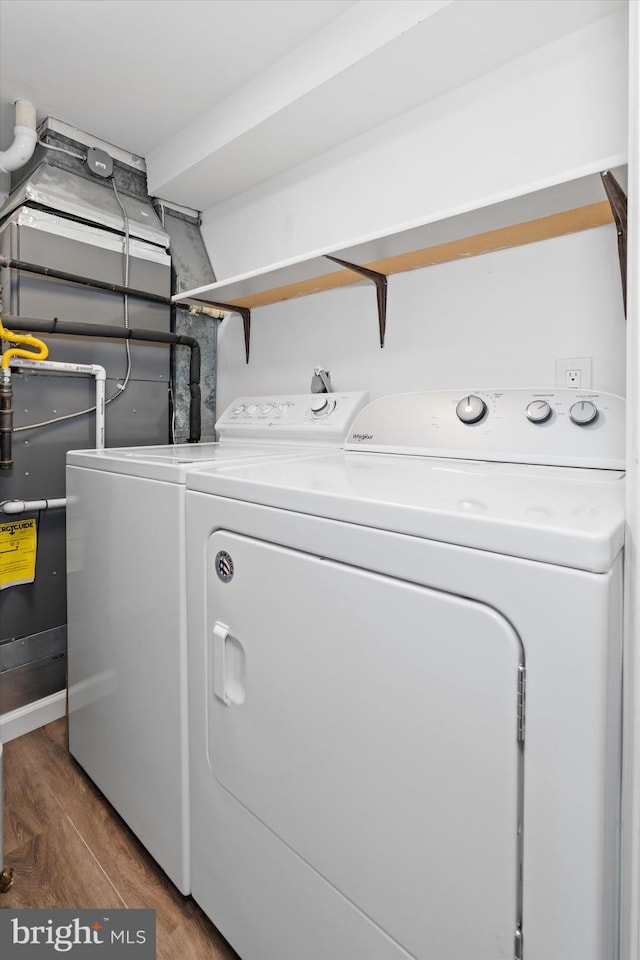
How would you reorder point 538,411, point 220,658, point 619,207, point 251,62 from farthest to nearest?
point 251,62 < point 538,411 < point 619,207 < point 220,658

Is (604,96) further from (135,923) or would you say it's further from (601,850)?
(135,923)

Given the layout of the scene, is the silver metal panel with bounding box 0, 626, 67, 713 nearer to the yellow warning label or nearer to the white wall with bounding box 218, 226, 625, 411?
the yellow warning label

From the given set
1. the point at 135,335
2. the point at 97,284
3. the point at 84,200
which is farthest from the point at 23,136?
the point at 135,335

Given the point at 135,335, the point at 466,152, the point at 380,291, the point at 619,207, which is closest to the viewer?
the point at 619,207

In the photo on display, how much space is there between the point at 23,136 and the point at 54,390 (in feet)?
3.29

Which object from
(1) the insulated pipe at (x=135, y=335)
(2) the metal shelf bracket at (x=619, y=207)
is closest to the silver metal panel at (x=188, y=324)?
(1) the insulated pipe at (x=135, y=335)

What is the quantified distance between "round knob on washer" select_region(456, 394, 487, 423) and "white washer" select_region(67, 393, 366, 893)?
447 millimetres

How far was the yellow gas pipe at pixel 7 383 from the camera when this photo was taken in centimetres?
175

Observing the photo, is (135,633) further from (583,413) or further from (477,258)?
(477,258)

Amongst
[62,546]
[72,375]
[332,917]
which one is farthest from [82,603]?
[332,917]

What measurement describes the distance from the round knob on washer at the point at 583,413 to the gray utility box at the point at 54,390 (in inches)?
72.0

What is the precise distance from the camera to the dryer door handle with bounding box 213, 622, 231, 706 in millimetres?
1069

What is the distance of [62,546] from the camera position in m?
2.09

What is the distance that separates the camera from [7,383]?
1765mm
